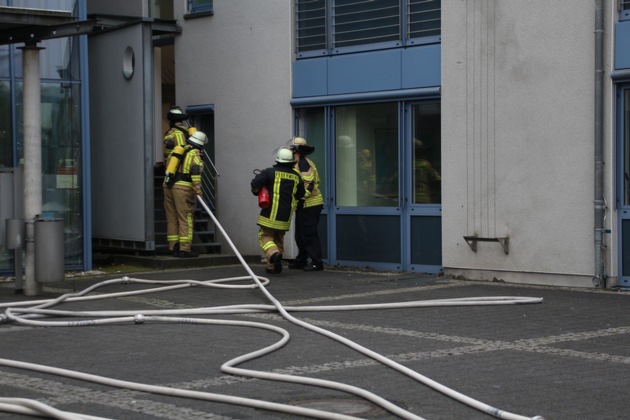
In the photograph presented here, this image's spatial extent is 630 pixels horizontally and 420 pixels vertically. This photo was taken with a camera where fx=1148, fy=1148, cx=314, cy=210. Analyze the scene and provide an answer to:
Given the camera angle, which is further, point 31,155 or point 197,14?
point 197,14

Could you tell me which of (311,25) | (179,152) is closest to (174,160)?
(179,152)

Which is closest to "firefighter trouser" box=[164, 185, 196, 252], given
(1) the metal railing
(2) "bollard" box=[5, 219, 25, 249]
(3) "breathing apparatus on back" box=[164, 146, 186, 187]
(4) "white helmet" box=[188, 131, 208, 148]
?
(3) "breathing apparatus on back" box=[164, 146, 186, 187]

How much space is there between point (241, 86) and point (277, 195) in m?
3.59

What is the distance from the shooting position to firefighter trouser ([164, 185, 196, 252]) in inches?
696

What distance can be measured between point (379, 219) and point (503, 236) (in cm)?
230

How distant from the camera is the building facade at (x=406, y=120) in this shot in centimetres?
1420

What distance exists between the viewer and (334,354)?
920 centimetres

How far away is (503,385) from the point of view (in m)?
7.82

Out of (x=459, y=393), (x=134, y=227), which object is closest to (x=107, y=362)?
A: (x=459, y=393)

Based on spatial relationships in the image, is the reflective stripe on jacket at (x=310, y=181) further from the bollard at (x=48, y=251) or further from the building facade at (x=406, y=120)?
the bollard at (x=48, y=251)

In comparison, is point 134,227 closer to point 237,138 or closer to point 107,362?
point 237,138

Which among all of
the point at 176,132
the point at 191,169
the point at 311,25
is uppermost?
the point at 311,25

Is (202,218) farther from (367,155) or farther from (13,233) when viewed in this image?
(13,233)

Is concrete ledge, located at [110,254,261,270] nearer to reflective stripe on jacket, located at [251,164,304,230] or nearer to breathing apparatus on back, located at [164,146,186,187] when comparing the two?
breathing apparatus on back, located at [164,146,186,187]
